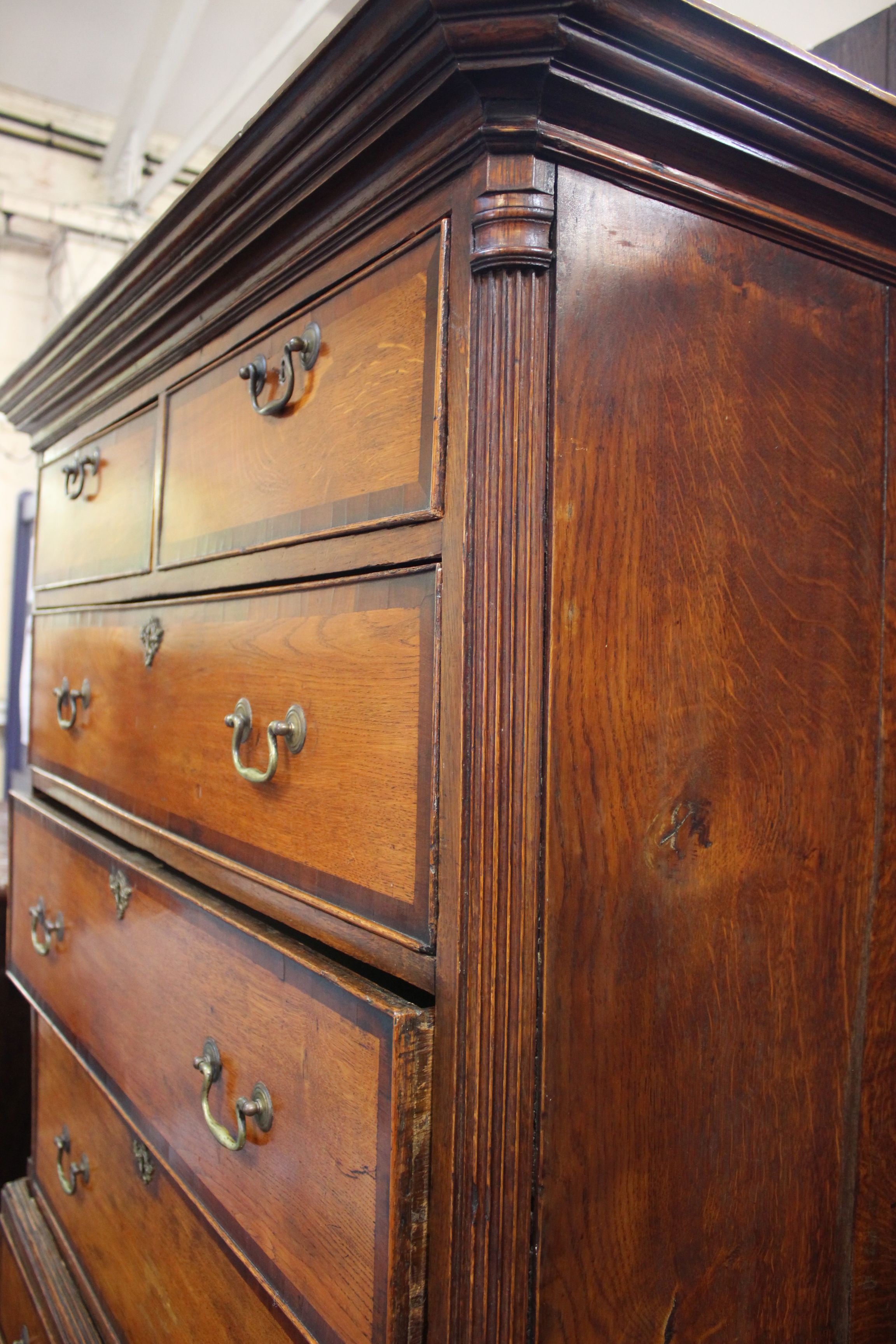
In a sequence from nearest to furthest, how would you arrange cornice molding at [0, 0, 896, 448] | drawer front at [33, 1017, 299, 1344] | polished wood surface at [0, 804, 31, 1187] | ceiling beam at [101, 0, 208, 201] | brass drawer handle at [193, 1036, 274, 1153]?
cornice molding at [0, 0, 896, 448], brass drawer handle at [193, 1036, 274, 1153], drawer front at [33, 1017, 299, 1344], polished wood surface at [0, 804, 31, 1187], ceiling beam at [101, 0, 208, 201]

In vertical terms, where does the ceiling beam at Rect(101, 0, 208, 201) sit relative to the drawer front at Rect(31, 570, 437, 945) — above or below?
above

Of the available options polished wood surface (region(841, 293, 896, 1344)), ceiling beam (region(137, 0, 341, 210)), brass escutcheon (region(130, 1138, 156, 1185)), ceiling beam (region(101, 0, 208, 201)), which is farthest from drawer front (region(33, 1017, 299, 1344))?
ceiling beam (region(101, 0, 208, 201))

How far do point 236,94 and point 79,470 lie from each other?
167 cm

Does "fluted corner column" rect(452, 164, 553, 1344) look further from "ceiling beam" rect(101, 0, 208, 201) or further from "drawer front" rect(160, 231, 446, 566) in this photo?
"ceiling beam" rect(101, 0, 208, 201)

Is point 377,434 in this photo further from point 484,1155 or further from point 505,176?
point 484,1155

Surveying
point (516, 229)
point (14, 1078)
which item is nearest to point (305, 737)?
point (516, 229)

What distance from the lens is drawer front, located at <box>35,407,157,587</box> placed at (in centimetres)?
96

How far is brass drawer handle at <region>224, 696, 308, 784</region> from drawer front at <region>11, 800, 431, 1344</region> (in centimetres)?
11

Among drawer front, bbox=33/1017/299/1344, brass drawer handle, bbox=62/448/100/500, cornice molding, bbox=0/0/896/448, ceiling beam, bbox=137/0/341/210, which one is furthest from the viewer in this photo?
ceiling beam, bbox=137/0/341/210

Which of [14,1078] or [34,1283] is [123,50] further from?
[34,1283]

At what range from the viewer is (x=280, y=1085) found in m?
0.60

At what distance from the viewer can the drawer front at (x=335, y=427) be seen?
0.53 meters

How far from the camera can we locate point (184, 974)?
0.75 metres

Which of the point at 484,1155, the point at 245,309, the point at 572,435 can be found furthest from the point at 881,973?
the point at 245,309
